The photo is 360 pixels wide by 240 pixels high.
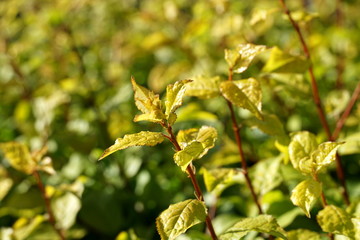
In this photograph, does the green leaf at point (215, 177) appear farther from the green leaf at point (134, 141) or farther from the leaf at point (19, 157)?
the leaf at point (19, 157)

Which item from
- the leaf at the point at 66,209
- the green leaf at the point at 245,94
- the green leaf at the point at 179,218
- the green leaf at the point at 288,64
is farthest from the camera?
the leaf at the point at 66,209

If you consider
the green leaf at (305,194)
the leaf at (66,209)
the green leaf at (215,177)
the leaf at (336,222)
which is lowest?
the leaf at (336,222)

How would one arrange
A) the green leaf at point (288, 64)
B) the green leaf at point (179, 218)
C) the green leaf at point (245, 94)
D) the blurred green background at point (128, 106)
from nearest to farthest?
the green leaf at point (179, 218)
the green leaf at point (245, 94)
the green leaf at point (288, 64)
the blurred green background at point (128, 106)

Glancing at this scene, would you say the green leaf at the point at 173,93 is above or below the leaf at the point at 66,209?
above

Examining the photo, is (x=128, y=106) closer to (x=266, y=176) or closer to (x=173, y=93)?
(x=266, y=176)

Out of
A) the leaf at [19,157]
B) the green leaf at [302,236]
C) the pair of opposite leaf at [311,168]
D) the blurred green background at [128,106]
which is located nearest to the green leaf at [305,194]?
the pair of opposite leaf at [311,168]

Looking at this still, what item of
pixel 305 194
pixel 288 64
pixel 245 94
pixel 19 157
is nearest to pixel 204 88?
pixel 245 94
